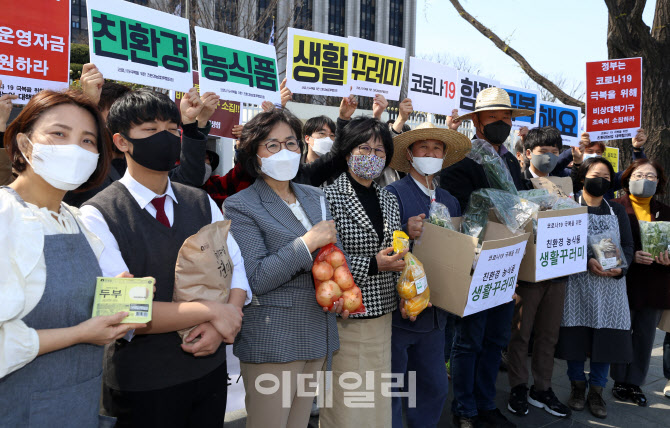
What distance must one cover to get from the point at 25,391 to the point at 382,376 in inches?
76.6

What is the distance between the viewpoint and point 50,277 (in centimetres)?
160

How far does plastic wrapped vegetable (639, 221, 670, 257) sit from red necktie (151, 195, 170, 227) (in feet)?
13.8

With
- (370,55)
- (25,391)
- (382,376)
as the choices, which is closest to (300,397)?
(382,376)

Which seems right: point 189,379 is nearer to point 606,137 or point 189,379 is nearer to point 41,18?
point 41,18

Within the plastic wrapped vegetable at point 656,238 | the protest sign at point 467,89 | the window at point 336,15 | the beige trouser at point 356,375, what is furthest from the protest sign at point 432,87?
the window at point 336,15

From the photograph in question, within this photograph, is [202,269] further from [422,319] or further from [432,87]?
[432,87]

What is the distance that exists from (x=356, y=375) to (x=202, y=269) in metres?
1.41

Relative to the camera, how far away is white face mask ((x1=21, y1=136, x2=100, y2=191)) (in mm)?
1675

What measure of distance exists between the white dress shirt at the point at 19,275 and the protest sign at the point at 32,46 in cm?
189

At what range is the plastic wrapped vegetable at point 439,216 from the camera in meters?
3.12

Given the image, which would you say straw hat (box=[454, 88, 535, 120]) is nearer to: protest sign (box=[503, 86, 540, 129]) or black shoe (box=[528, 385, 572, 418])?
protest sign (box=[503, 86, 540, 129])

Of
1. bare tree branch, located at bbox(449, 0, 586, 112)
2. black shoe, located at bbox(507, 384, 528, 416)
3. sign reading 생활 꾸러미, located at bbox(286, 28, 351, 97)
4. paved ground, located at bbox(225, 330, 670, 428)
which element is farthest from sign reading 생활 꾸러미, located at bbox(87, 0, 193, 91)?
bare tree branch, located at bbox(449, 0, 586, 112)

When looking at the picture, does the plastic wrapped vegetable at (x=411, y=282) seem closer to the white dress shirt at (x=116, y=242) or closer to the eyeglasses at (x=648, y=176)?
the white dress shirt at (x=116, y=242)

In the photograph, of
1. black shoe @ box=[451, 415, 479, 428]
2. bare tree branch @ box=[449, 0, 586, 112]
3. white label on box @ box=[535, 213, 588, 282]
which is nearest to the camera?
white label on box @ box=[535, 213, 588, 282]
